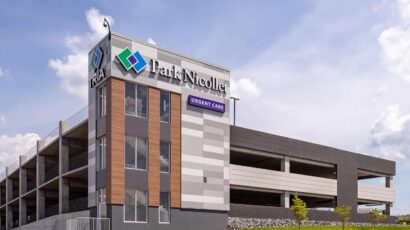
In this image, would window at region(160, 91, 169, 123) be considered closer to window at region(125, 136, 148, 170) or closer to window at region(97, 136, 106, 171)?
window at region(125, 136, 148, 170)

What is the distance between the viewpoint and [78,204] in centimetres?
4791

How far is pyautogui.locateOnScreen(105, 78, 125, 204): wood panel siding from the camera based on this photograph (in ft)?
131

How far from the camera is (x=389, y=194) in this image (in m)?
70.5

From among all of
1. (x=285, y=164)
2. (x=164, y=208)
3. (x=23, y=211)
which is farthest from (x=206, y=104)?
(x=23, y=211)

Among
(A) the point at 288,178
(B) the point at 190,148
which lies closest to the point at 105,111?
(B) the point at 190,148

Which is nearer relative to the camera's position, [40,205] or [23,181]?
[40,205]

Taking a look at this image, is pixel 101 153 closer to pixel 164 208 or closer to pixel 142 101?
pixel 142 101

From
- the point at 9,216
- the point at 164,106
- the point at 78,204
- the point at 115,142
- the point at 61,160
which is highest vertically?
the point at 164,106

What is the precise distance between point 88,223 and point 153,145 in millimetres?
7690

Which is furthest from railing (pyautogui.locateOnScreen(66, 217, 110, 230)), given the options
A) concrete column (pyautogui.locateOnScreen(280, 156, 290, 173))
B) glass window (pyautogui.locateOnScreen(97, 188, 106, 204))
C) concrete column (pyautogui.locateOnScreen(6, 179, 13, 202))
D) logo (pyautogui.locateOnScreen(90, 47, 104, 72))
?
concrete column (pyautogui.locateOnScreen(6, 179, 13, 202))

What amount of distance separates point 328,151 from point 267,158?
7.25m

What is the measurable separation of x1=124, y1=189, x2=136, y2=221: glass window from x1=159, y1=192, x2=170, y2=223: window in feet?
8.36

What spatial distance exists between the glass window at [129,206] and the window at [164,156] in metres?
3.44

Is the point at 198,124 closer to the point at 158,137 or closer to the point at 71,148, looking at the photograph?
the point at 158,137
